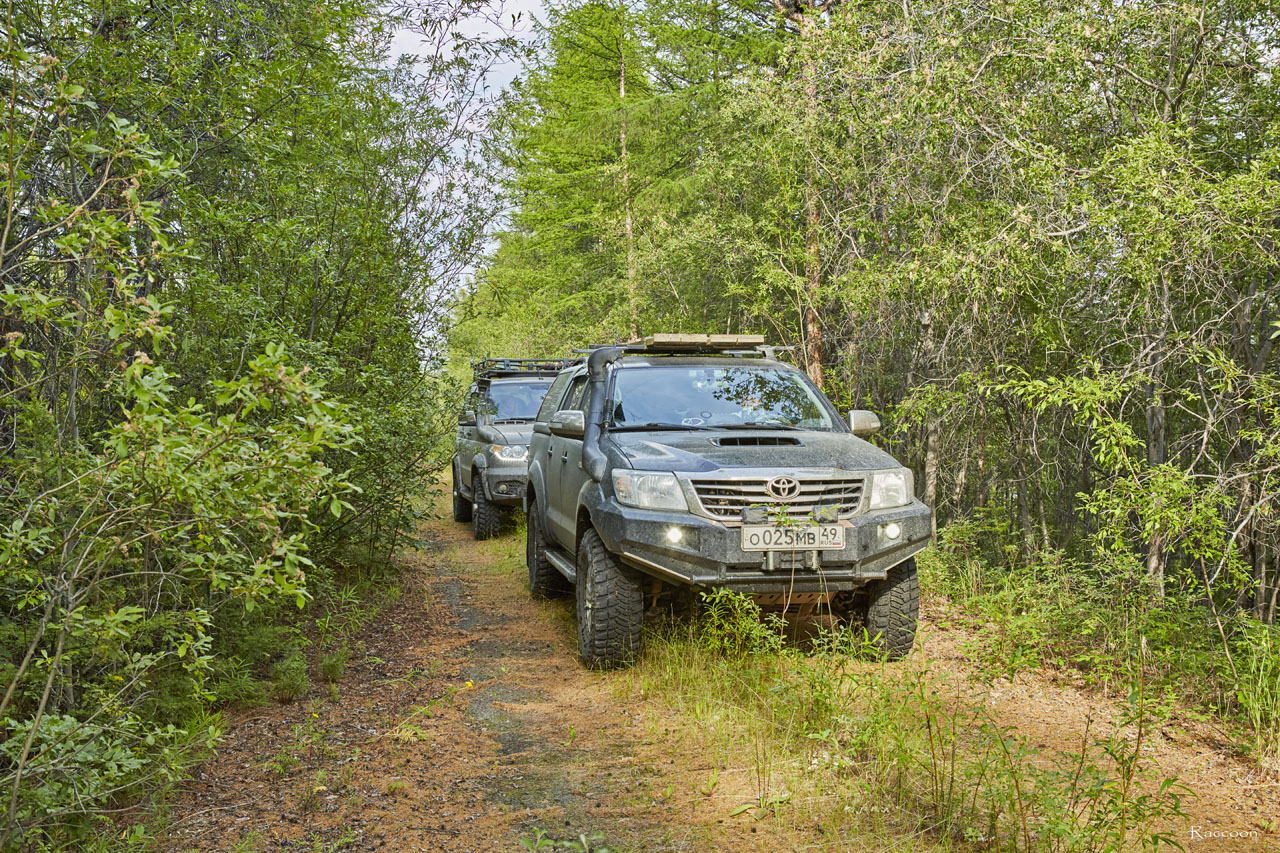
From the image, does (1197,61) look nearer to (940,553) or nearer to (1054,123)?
(1054,123)

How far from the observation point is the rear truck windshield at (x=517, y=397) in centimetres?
1194

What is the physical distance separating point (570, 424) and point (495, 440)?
4968mm

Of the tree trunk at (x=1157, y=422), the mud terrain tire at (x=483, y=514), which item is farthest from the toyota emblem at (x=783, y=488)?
the mud terrain tire at (x=483, y=514)

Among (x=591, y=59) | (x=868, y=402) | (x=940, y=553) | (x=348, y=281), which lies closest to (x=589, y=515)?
(x=348, y=281)

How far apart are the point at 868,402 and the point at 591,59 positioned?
13.3m

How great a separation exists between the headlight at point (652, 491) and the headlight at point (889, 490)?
1177 mm

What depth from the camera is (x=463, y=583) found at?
9.25 meters

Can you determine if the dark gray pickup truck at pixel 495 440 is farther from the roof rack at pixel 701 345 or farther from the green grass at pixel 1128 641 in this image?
the green grass at pixel 1128 641

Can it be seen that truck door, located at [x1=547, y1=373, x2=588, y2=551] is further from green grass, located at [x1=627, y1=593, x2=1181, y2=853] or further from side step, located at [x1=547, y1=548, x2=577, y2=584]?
green grass, located at [x1=627, y1=593, x2=1181, y2=853]

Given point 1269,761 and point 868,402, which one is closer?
point 1269,761

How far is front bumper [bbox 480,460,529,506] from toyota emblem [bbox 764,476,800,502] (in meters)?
6.04

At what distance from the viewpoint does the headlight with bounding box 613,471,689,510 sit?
17.5 ft

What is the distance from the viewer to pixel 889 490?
18.2 feet

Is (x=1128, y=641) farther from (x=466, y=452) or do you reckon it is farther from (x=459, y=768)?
(x=466, y=452)
